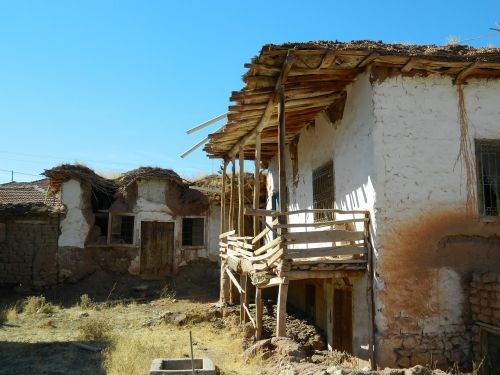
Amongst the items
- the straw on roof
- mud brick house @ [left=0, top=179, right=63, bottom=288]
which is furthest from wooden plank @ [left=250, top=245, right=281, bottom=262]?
mud brick house @ [left=0, top=179, right=63, bottom=288]

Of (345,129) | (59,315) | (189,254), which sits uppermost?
(345,129)

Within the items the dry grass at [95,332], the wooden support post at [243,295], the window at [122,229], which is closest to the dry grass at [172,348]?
the dry grass at [95,332]

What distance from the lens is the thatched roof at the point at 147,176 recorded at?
1761 cm

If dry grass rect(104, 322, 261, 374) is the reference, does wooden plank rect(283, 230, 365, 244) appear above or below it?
above

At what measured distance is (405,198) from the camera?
777 cm

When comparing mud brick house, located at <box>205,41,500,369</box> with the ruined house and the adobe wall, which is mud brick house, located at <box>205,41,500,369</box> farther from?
the ruined house

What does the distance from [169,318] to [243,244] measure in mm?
3288

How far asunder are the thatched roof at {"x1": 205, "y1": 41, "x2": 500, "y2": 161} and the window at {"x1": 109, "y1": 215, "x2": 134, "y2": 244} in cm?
961

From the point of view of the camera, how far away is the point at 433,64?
7.80 meters

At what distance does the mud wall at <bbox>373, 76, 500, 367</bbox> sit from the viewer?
7.51m

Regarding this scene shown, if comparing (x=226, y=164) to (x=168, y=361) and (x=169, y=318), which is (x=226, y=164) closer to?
(x=169, y=318)

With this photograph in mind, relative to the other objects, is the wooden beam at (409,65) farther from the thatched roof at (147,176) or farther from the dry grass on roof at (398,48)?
the thatched roof at (147,176)

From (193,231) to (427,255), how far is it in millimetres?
12038

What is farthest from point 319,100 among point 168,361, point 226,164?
point 168,361
